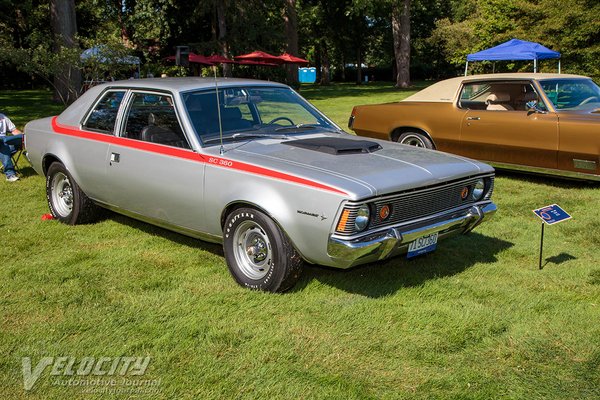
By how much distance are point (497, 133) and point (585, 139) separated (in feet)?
3.98

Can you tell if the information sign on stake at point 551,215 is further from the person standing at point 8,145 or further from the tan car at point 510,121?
the person standing at point 8,145

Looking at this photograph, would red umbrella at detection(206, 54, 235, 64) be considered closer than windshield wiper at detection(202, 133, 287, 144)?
No

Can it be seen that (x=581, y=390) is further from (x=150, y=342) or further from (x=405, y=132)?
(x=405, y=132)

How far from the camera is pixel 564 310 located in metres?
4.32

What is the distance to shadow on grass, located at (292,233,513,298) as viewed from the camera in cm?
484

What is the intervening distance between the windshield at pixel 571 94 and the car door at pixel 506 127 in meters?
0.24

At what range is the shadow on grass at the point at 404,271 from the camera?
4.84 m

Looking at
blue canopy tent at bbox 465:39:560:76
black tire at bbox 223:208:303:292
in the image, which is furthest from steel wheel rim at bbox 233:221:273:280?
blue canopy tent at bbox 465:39:560:76

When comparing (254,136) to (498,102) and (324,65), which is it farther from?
(324,65)

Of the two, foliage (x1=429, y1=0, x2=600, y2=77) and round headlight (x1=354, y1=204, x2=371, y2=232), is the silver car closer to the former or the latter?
round headlight (x1=354, y1=204, x2=371, y2=232)

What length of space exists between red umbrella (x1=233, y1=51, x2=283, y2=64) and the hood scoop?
25905 millimetres

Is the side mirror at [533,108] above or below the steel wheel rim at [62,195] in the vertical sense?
above

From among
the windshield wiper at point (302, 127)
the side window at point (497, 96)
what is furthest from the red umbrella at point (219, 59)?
the windshield wiper at point (302, 127)

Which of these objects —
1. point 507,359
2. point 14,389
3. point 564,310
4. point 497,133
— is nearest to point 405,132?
point 497,133
